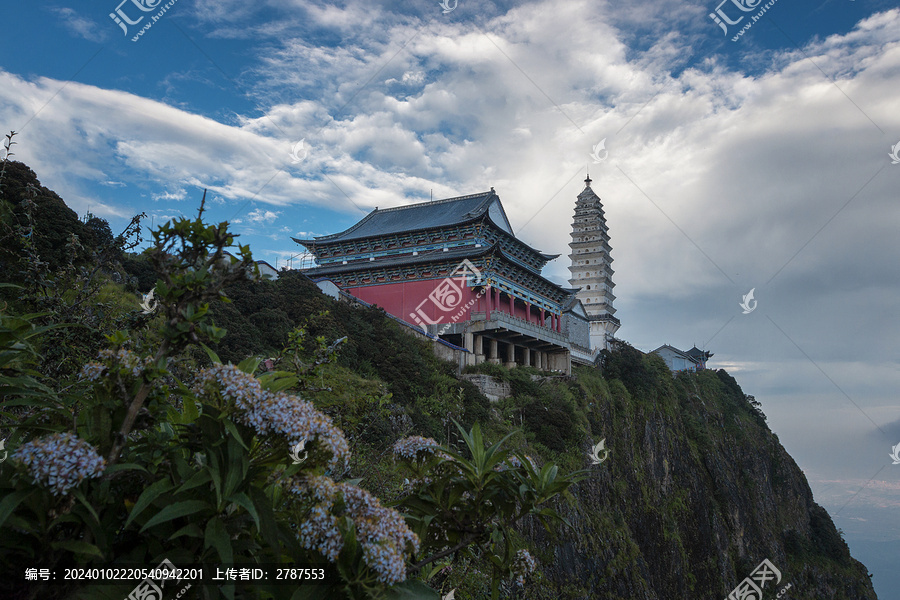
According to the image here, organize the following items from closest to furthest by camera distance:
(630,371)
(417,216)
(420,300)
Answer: (420,300) < (630,371) < (417,216)

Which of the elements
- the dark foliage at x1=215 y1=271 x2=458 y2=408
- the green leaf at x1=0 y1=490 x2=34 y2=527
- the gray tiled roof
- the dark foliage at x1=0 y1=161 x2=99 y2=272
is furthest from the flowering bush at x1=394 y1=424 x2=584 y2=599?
the gray tiled roof

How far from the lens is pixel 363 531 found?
2217 millimetres

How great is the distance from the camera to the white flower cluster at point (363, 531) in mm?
2154

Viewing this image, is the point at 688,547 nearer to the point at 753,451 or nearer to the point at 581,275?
the point at 753,451

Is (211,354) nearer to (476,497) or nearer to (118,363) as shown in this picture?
(118,363)

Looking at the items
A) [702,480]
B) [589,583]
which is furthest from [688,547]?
[589,583]

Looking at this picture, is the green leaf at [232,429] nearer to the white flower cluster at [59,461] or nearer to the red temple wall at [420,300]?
the white flower cluster at [59,461]

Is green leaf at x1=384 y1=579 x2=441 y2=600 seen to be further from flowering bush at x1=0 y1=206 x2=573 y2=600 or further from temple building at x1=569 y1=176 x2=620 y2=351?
temple building at x1=569 y1=176 x2=620 y2=351

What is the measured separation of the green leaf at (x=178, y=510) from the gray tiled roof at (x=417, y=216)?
32.2m

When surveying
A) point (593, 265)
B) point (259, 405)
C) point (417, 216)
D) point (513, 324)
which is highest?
point (593, 265)

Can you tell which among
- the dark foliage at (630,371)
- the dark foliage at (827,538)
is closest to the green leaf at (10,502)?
the dark foliage at (630,371)

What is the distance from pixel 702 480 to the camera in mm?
37781

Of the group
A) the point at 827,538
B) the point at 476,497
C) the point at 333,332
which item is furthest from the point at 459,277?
the point at 827,538

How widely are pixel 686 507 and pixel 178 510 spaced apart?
3799 centimetres
